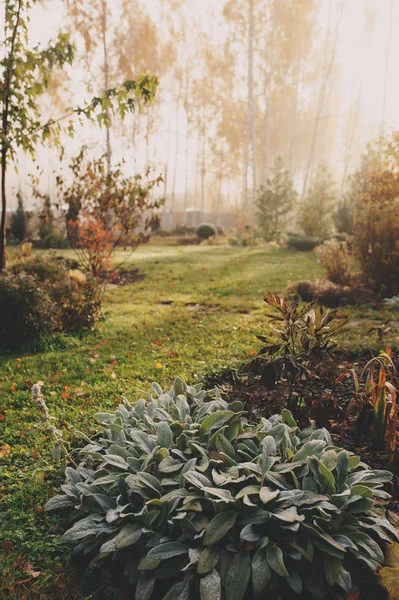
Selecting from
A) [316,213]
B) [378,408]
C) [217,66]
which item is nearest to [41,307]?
[378,408]

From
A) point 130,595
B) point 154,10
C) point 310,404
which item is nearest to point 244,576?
point 130,595

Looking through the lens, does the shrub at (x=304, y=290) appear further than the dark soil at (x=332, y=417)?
Yes

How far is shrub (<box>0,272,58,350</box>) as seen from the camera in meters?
5.11

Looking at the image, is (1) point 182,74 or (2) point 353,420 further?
(1) point 182,74

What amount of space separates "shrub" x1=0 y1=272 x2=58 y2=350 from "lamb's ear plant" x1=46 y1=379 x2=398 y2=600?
3086 millimetres

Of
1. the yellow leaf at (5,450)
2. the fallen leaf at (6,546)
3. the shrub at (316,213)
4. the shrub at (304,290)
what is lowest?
the fallen leaf at (6,546)

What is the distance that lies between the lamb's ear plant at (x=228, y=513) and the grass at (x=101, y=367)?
187 millimetres

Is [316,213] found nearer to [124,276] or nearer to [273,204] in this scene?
[273,204]

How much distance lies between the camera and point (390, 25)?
90.4 ft

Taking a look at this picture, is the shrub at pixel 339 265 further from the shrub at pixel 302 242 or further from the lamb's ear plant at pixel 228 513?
the shrub at pixel 302 242

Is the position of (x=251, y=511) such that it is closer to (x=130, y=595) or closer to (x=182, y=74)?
(x=130, y=595)

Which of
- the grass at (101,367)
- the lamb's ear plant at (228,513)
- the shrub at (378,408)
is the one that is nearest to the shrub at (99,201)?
Result: the grass at (101,367)

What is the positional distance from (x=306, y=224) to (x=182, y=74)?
14.8 m

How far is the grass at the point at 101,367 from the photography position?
2074 millimetres
